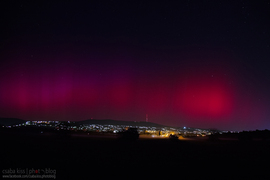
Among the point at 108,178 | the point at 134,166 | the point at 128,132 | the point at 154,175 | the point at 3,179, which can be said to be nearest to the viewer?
the point at 3,179

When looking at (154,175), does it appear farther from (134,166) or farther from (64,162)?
(64,162)

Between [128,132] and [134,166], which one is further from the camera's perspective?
[128,132]

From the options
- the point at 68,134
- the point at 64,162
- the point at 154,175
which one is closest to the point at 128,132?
the point at 68,134

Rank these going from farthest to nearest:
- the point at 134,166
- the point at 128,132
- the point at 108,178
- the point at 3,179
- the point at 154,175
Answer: the point at 128,132 < the point at 134,166 < the point at 154,175 < the point at 108,178 < the point at 3,179

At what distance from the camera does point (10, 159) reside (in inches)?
492

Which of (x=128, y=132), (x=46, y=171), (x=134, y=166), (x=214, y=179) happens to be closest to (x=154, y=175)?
(x=134, y=166)

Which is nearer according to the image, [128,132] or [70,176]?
[70,176]

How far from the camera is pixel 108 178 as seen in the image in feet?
31.0

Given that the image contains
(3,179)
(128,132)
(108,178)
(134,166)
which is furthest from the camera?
(128,132)

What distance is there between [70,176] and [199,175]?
6.71 m

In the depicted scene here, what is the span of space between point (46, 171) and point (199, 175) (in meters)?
8.15

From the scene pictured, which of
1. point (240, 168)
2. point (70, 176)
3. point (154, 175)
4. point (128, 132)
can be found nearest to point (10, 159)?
point (70, 176)

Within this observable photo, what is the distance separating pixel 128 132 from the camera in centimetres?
3120

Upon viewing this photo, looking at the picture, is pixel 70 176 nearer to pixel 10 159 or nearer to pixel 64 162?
pixel 64 162
